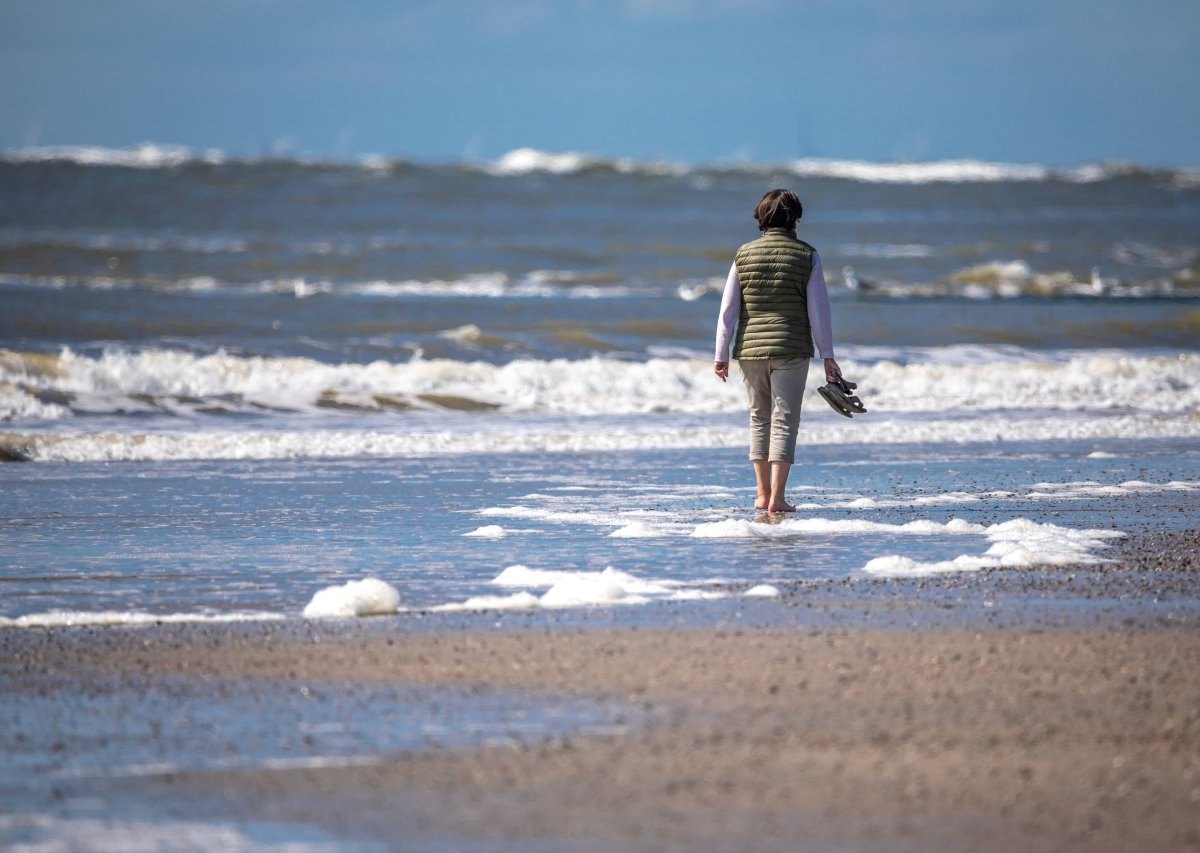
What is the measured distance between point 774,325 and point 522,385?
823 centimetres

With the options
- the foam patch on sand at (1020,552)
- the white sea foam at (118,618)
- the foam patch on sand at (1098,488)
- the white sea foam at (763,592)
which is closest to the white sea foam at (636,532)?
the foam patch on sand at (1020,552)

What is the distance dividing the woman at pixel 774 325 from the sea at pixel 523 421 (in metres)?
0.54

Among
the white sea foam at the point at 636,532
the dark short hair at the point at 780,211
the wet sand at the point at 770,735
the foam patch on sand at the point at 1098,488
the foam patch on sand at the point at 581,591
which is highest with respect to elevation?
the dark short hair at the point at 780,211

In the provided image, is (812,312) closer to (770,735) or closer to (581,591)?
A: (581,591)

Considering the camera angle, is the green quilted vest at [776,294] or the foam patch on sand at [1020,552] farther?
the green quilted vest at [776,294]

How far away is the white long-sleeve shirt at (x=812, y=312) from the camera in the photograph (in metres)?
9.84

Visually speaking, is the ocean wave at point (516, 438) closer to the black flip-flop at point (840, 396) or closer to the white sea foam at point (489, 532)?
the black flip-flop at point (840, 396)

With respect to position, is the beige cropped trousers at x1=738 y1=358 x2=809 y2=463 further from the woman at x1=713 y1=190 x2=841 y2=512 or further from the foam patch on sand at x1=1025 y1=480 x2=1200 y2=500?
the foam patch on sand at x1=1025 y1=480 x2=1200 y2=500

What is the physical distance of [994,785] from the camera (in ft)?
14.1

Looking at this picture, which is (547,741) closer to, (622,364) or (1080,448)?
(1080,448)

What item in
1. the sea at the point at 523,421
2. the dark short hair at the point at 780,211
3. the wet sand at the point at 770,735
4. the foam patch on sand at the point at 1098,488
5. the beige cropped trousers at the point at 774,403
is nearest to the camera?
the wet sand at the point at 770,735

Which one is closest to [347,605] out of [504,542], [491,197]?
[504,542]

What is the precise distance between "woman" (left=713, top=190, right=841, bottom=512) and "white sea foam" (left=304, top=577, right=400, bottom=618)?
3.53 meters

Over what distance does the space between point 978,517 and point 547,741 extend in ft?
17.0
